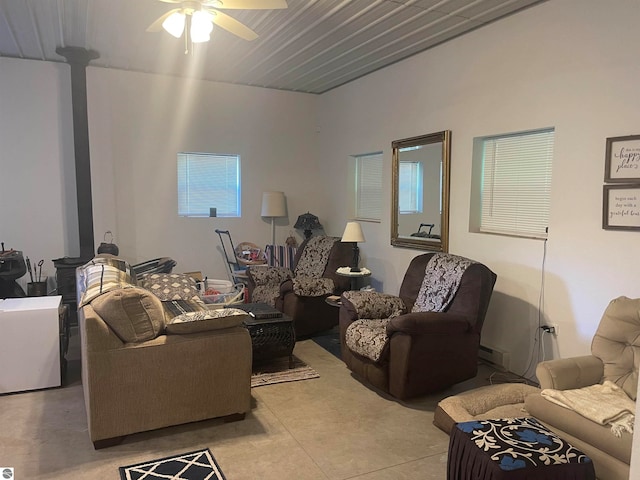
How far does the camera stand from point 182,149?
5895 millimetres

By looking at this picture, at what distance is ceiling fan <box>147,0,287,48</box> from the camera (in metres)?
2.86

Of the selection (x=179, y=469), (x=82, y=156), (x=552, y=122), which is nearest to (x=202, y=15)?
(x=552, y=122)

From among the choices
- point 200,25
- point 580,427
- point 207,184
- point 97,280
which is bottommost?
point 580,427

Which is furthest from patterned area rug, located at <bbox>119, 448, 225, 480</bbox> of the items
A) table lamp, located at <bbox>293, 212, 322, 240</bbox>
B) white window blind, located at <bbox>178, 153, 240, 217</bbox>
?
table lamp, located at <bbox>293, 212, 322, 240</bbox>

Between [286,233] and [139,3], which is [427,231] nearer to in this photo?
[286,233]

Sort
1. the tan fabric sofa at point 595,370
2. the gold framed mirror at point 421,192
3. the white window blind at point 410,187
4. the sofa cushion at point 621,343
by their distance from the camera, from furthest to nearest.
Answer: the white window blind at point 410,187 → the gold framed mirror at point 421,192 → the sofa cushion at point 621,343 → the tan fabric sofa at point 595,370

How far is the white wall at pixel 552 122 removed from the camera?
3.04 meters

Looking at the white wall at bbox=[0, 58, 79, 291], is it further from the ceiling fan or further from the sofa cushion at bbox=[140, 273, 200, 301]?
the ceiling fan

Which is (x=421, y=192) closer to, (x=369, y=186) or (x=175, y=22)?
(x=369, y=186)

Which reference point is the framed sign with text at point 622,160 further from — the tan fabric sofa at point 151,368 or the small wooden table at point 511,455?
the tan fabric sofa at point 151,368

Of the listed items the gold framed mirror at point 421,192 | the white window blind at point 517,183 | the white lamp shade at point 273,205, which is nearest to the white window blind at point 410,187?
the gold framed mirror at point 421,192

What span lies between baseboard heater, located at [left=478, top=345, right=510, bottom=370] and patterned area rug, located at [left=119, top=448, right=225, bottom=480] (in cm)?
247

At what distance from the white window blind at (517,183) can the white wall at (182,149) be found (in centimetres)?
302

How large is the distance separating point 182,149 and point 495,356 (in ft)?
14.1
